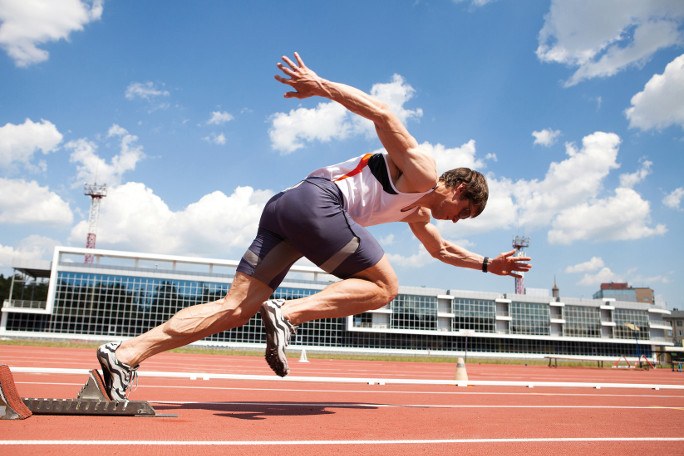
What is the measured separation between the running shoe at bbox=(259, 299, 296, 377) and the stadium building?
5061 centimetres

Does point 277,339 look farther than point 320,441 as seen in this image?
Yes

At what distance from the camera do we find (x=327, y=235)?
3.37 metres

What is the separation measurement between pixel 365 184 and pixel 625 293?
116619 mm

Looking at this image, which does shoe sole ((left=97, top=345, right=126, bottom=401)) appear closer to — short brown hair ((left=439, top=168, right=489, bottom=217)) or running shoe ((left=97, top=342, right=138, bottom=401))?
running shoe ((left=97, top=342, right=138, bottom=401))

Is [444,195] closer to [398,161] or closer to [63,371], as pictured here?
[398,161]

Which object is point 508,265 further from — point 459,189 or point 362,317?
point 362,317

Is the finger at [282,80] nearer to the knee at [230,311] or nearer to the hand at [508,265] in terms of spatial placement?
the knee at [230,311]

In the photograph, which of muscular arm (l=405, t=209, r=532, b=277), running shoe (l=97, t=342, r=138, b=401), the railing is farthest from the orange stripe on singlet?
the railing

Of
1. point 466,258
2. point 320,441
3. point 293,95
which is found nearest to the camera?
point 320,441

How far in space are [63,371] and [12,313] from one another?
5610 centimetres

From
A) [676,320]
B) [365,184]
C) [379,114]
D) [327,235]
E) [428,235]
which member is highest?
[676,320]

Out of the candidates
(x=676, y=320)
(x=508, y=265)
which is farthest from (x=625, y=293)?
(x=508, y=265)

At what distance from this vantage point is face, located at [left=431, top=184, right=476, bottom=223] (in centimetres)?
386

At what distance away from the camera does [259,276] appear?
369 cm
